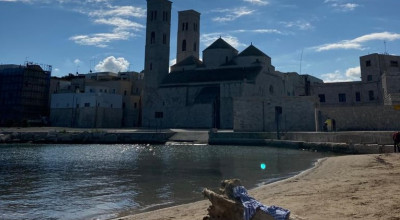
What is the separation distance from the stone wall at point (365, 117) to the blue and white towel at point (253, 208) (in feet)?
92.6

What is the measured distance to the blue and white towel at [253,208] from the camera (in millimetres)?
3990

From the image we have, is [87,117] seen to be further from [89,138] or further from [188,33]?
[188,33]

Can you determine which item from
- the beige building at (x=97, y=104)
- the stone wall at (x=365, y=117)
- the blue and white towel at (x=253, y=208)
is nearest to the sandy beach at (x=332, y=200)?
the blue and white towel at (x=253, y=208)

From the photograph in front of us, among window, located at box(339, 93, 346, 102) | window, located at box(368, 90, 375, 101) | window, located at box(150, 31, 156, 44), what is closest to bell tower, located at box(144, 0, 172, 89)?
window, located at box(150, 31, 156, 44)

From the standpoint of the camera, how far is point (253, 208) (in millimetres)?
4172

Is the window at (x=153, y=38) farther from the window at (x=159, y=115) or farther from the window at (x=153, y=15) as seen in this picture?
the window at (x=159, y=115)

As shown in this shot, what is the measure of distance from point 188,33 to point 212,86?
19088 mm

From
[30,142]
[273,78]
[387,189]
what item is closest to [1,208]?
[387,189]

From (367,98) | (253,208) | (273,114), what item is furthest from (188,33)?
(253,208)

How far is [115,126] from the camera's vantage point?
57594 millimetres

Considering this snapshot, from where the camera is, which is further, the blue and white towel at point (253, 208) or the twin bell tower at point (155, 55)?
the twin bell tower at point (155, 55)

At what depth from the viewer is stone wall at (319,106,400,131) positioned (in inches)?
1102

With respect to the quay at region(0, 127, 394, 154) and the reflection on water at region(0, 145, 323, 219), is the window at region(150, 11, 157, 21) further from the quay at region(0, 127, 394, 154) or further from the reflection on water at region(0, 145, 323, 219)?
the reflection on water at region(0, 145, 323, 219)

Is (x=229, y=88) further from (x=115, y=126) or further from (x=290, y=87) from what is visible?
(x=115, y=126)
